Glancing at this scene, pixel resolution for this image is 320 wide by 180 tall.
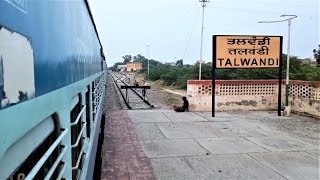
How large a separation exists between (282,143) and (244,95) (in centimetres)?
598

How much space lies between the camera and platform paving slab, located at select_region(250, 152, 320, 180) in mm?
5766

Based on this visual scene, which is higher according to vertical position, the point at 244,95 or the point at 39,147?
the point at 39,147

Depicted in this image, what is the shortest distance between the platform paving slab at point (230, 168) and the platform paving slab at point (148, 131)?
6.95 ft

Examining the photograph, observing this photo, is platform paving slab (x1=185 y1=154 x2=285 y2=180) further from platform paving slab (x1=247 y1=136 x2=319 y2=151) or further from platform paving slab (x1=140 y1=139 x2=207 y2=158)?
platform paving slab (x1=247 y1=136 x2=319 y2=151)

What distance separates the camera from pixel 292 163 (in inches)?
253

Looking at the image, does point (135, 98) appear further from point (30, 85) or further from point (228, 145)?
point (30, 85)

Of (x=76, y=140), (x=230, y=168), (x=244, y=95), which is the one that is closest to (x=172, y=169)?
(x=230, y=168)

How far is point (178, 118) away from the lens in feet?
39.3

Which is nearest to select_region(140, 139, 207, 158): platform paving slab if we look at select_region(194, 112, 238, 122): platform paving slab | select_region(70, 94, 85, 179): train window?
select_region(194, 112, 238, 122): platform paving slab

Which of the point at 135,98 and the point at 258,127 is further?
the point at 135,98

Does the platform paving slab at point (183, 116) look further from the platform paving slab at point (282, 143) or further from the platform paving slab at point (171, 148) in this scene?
the platform paving slab at point (171, 148)

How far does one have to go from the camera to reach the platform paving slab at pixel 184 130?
905 centimetres

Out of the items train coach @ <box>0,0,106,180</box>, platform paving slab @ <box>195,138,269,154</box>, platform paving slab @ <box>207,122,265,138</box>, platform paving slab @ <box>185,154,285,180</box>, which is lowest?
platform paving slab @ <box>185,154,285,180</box>

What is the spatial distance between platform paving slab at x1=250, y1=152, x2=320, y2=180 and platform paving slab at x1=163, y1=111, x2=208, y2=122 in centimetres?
473
